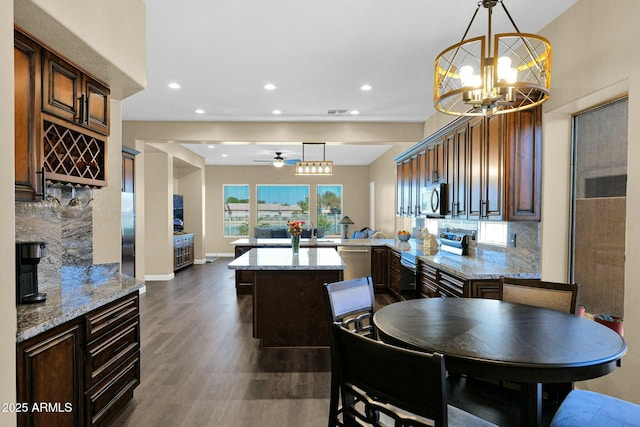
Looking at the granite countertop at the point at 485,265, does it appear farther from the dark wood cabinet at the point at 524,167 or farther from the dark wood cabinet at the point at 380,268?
the dark wood cabinet at the point at 380,268

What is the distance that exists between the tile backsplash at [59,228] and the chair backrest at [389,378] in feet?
7.60

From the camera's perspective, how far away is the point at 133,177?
621 centimetres

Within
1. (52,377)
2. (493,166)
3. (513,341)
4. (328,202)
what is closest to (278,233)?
(328,202)

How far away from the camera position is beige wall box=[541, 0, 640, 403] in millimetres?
2236

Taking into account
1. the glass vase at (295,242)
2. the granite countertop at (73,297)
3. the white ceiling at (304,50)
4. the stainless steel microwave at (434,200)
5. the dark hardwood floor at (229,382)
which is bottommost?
the dark hardwood floor at (229,382)

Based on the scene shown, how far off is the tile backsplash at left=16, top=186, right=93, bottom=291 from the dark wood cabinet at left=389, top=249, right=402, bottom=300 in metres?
3.99

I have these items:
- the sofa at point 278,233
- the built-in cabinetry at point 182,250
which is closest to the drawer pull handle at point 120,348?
the built-in cabinetry at point 182,250

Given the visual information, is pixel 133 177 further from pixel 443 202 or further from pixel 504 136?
pixel 504 136

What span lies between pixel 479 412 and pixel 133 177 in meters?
6.03

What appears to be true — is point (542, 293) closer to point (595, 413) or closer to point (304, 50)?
point (595, 413)

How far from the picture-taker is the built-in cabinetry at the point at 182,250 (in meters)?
8.43

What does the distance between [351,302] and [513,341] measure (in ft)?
2.88

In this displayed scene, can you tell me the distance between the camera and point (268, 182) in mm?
12117

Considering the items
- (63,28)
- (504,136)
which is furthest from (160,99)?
(504,136)
